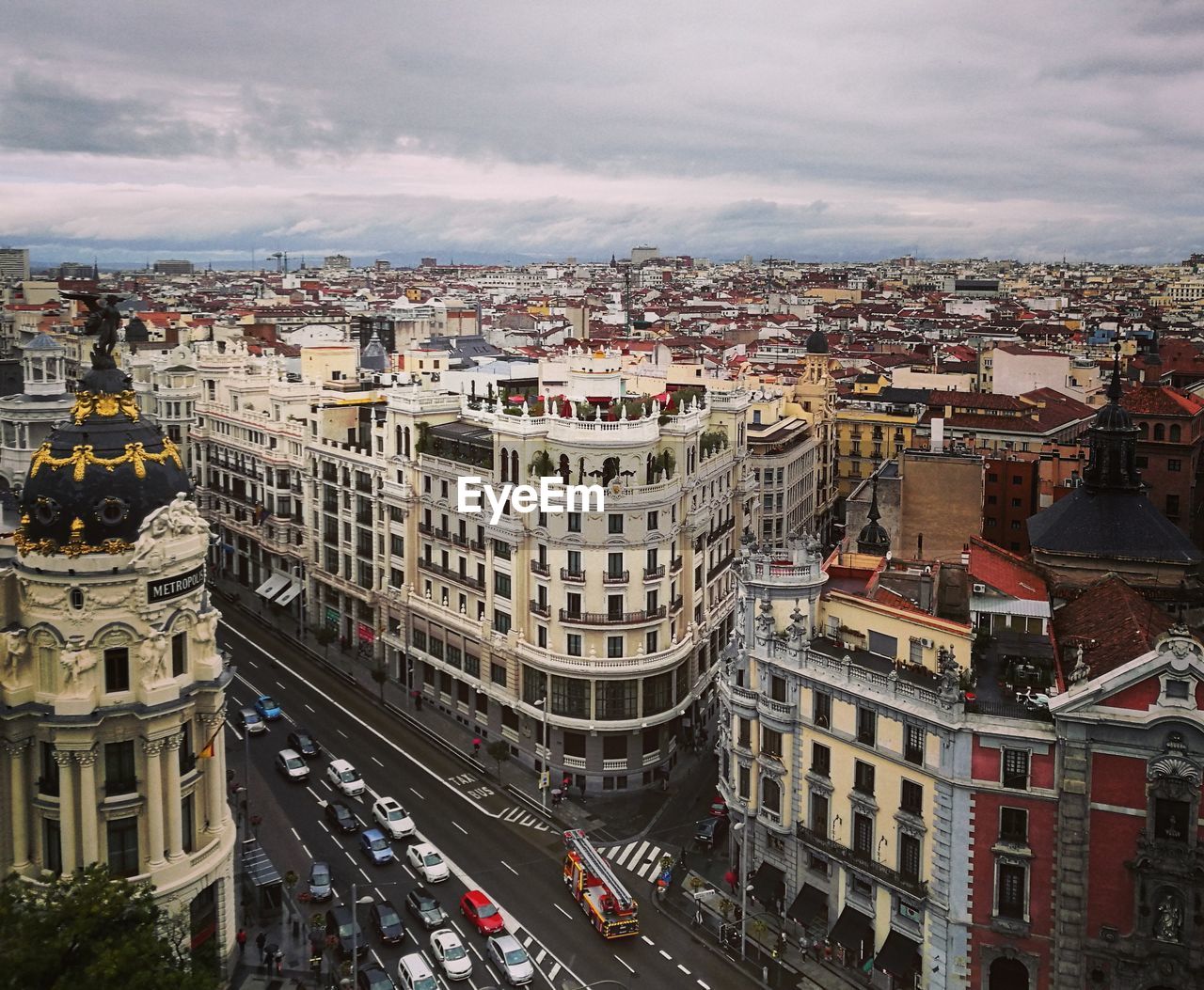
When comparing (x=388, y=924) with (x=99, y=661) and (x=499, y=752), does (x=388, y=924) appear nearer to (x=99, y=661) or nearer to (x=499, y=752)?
(x=499, y=752)

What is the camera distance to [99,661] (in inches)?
2068

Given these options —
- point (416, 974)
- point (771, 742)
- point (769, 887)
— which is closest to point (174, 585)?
point (416, 974)

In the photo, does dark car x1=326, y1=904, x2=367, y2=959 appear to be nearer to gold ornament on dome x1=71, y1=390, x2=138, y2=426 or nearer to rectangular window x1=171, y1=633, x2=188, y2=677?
rectangular window x1=171, y1=633, x2=188, y2=677

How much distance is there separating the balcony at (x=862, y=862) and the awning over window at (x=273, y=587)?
7295 centimetres

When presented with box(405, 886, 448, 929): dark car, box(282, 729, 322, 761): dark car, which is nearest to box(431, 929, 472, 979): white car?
box(405, 886, 448, 929): dark car

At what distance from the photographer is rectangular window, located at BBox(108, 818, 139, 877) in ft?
173

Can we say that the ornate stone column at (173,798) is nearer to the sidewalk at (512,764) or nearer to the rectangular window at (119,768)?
the rectangular window at (119,768)

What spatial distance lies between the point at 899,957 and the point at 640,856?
2119 centimetres

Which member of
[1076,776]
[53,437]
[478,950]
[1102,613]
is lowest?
[478,950]

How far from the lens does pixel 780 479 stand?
128750mm

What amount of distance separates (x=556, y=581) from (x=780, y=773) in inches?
1002

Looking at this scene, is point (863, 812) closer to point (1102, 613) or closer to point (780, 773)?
point (780, 773)

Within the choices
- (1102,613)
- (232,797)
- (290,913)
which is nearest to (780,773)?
(1102,613)

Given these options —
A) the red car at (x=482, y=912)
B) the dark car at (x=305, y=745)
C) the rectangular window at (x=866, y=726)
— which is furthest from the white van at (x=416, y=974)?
the dark car at (x=305, y=745)
